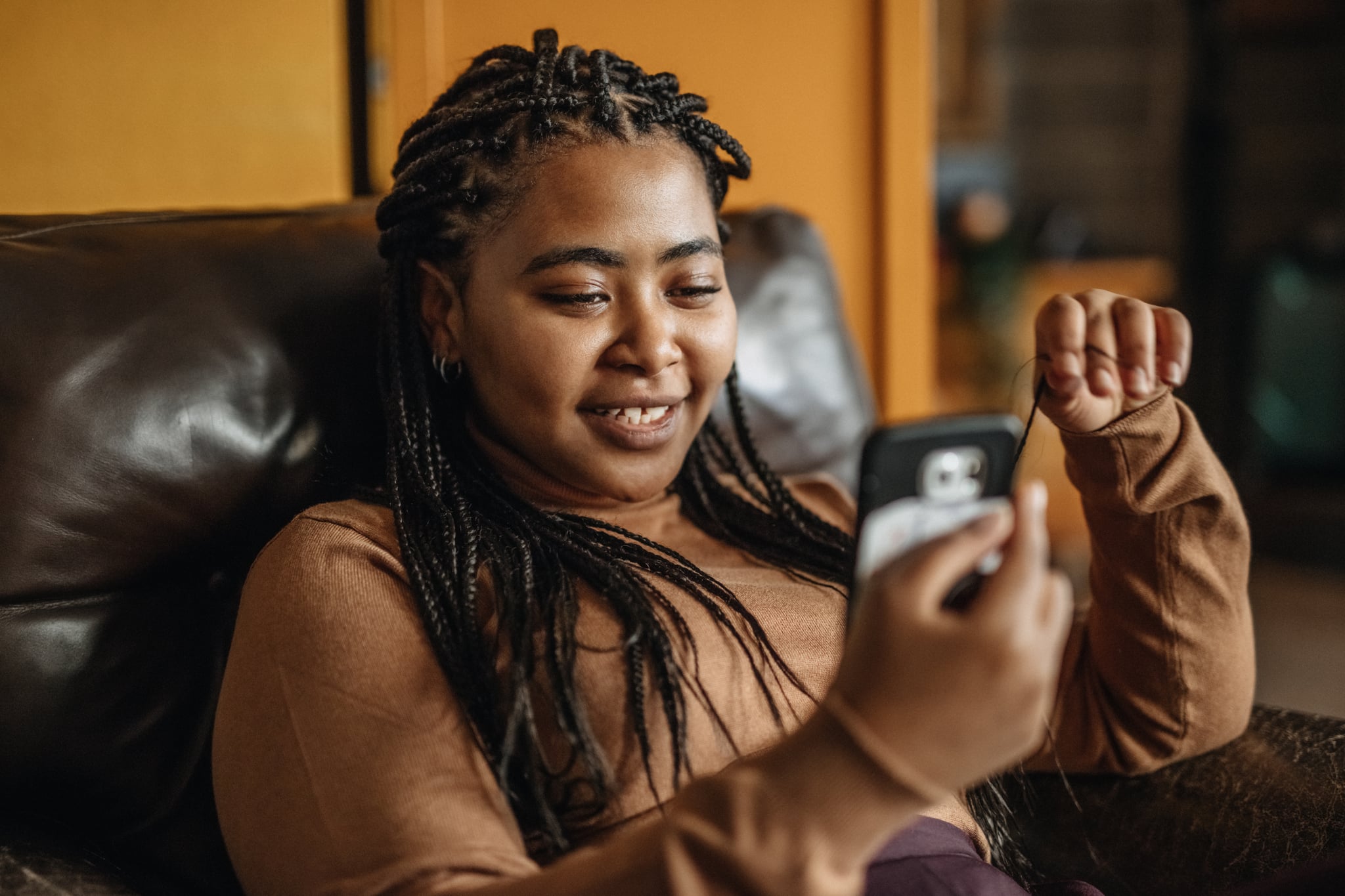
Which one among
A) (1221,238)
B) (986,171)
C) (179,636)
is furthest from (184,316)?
(1221,238)

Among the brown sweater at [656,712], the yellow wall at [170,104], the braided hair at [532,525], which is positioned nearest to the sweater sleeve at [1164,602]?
the brown sweater at [656,712]

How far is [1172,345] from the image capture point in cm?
96

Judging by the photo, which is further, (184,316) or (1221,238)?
(1221,238)

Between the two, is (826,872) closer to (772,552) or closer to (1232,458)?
(772,552)

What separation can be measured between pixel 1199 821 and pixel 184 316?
39.7 inches

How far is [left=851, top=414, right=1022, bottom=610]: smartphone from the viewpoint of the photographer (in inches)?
27.1

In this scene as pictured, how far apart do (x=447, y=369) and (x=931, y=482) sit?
0.52 metres

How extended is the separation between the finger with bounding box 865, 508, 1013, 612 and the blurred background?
122 centimetres

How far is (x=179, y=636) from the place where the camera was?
3.19ft

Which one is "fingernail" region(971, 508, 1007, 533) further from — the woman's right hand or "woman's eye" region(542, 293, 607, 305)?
"woman's eye" region(542, 293, 607, 305)

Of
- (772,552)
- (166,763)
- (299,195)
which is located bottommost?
(166,763)

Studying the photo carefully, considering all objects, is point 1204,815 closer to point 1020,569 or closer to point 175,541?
point 1020,569

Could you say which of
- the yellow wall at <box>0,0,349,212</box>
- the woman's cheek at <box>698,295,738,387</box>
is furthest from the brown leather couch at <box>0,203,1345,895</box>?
the yellow wall at <box>0,0,349,212</box>

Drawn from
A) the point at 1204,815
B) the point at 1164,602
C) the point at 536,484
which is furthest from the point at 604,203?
the point at 1204,815
